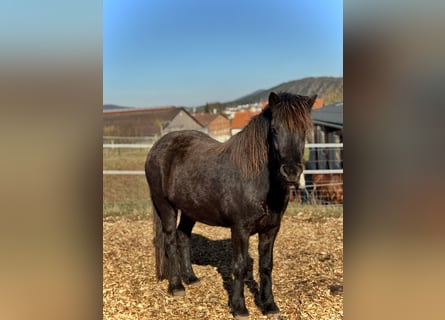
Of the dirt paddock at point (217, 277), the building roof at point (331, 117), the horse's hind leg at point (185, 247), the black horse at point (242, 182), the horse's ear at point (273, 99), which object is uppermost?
the building roof at point (331, 117)

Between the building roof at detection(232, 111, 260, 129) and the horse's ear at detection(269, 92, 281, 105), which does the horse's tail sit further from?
the building roof at detection(232, 111, 260, 129)

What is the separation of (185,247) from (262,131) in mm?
1790

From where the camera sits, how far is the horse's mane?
232 cm

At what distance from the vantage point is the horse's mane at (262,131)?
2.32 meters

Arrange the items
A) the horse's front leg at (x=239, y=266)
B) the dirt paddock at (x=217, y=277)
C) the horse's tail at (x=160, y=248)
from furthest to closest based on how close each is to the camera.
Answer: the horse's tail at (x=160, y=248)
the dirt paddock at (x=217, y=277)
the horse's front leg at (x=239, y=266)

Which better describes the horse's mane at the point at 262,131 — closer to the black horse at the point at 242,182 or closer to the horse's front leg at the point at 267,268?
the black horse at the point at 242,182

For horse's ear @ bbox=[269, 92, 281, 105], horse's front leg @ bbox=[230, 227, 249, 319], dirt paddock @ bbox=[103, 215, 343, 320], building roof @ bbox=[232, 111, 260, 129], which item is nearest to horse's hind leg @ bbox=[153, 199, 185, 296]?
dirt paddock @ bbox=[103, 215, 343, 320]

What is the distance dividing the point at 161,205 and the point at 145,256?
1447mm

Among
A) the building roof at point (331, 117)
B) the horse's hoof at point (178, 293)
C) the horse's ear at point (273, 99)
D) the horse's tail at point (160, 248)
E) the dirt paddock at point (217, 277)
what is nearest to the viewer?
the horse's ear at point (273, 99)

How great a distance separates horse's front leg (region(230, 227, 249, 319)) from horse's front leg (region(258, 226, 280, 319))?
0.62ft

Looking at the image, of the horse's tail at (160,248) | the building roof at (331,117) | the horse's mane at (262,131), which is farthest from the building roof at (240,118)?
the horse's mane at (262,131)
